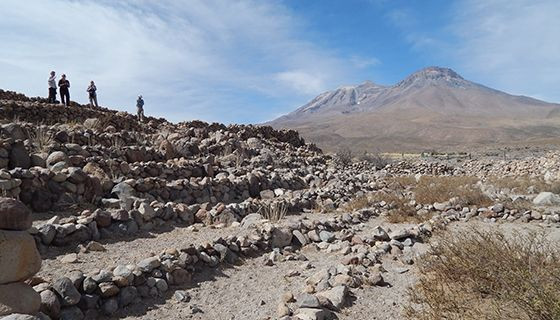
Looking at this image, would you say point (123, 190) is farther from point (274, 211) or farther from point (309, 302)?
point (309, 302)

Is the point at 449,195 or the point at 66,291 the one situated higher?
the point at 66,291

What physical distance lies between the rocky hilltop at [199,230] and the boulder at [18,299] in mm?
11

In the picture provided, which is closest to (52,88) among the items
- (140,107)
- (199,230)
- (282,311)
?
(140,107)

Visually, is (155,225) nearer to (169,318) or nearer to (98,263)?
(98,263)

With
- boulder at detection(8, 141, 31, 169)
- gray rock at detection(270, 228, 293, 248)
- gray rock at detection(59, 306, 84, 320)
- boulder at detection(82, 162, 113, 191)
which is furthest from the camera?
boulder at detection(82, 162, 113, 191)

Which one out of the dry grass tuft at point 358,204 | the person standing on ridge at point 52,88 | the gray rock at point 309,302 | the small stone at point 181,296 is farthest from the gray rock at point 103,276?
the person standing on ridge at point 52,88

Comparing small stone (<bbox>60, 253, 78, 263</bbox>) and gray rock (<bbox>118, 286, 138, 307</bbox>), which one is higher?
small stone (<bbox>60, 253, 78, 263</bbox>)

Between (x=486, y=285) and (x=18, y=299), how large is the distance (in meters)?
4.63

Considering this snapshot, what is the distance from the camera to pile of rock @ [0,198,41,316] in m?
3.38

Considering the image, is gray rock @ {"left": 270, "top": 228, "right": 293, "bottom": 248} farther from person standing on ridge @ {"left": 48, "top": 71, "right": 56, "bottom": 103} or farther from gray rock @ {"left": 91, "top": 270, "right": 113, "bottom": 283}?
person standing on ridge @ {"left": 48, "top": 71, "right": 56, "bottom": 103}

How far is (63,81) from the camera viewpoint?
17.8 meters

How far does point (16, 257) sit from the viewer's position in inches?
138

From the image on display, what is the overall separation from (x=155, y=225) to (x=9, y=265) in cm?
437

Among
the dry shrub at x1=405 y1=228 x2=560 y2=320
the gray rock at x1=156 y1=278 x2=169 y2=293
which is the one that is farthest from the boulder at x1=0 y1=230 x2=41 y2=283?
the dry shrub at x1=405 y1=228 x2=560 y2=320
